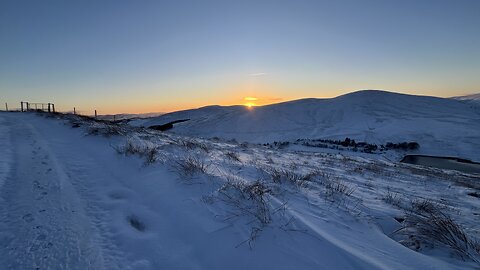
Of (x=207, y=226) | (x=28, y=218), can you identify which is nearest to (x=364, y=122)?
(x=207, y=226)

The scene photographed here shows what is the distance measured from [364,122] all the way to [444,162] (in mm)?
22287

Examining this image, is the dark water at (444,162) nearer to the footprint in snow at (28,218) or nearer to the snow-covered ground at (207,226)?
the snow-covered ground at (207,226)

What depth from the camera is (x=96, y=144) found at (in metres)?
11.4

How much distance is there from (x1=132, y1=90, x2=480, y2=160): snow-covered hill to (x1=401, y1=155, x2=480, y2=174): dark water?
8.20ft

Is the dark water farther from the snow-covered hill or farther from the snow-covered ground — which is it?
the snow-covered ground

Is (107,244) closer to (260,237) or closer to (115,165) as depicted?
(260,237)

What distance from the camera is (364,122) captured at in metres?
55.8

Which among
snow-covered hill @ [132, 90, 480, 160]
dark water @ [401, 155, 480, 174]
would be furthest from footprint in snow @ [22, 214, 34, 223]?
snow-covered hill @ [132, 90, 480, 160]

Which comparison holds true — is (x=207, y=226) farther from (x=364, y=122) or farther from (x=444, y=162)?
(x=364, y=122)

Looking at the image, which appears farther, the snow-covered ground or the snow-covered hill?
the snow-covered hill

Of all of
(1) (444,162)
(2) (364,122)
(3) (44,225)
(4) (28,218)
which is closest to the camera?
(3) (44,225)

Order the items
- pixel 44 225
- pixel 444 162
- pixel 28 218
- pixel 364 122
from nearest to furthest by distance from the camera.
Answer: pixel 44 225 < pixel 28 218 < pixel 444 162 < pixel 364 122

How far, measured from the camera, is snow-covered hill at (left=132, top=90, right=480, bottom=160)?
4494 centimetres

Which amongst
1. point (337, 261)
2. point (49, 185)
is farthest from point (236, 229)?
point (49, 185)
